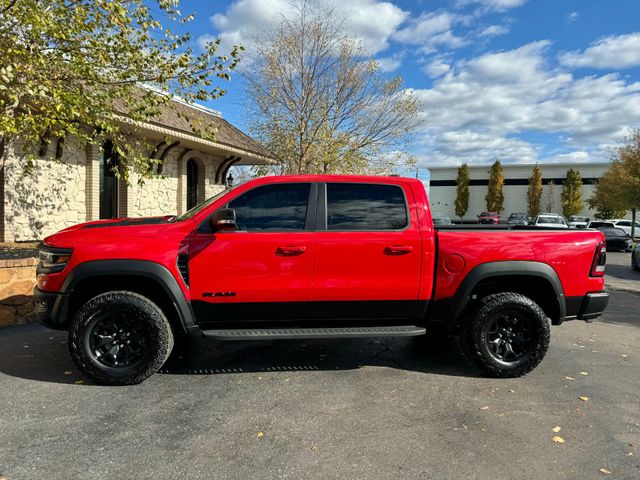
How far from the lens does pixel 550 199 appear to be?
5359cm

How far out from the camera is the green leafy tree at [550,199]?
53.6 metres

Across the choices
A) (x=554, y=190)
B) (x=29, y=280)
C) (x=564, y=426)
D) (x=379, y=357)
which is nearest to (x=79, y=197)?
(x=29, y=280)

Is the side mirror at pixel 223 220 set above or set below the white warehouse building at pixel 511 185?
below

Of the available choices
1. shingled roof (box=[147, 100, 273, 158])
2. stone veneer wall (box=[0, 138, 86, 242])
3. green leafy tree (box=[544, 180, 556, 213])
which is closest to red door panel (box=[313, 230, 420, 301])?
stone veneer wall (box=[0, 138, 86, 242])

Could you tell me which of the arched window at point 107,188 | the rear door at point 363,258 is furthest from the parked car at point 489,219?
the rear door at point 363,258

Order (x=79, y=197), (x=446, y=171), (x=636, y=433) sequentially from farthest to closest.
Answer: (x=446, y=171) → (x=79, y=197) → (x=636, y=433)

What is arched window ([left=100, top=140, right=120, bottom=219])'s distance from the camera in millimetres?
12434

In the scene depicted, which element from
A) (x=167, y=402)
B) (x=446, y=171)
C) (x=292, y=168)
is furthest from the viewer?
(x=446, y=171)

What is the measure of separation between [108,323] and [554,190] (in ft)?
194

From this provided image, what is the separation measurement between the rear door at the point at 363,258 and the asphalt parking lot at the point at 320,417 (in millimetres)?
751

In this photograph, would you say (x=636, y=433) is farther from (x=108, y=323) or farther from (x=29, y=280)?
(x=29, y=280)

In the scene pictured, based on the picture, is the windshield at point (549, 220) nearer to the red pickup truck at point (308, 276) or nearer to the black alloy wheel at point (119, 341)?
the red pickup truck at point (308, 276)

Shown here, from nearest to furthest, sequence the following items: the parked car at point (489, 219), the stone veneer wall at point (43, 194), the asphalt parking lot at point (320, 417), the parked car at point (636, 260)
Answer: the asphalt parking lot at point (320, 417), the stone veneer wall at point (43, 194), the parked car at point (636, 260), the parked car at point (489, 219)

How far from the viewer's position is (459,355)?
5098 millimetres
